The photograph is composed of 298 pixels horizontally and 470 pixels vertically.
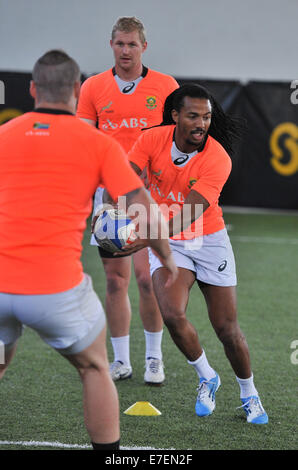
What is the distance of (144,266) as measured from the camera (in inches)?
208

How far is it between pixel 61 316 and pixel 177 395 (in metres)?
2.09

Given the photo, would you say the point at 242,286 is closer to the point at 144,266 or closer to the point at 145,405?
the point at 144,266

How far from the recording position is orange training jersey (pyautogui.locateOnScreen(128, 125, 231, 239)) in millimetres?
4340

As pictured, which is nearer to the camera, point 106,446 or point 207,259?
point 106,446

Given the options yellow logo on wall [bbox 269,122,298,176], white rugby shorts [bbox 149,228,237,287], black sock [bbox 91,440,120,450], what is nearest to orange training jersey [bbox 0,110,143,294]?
black sock [bbox 91,440,120,450]

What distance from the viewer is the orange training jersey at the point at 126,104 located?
17.3 feet

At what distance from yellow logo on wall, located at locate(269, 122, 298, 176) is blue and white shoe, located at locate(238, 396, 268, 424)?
1060 centimetres

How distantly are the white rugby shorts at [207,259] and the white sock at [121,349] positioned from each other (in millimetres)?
1031

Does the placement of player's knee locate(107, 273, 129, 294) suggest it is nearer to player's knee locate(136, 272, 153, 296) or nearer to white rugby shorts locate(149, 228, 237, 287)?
player's knee locate(136, 272, 153, 296)

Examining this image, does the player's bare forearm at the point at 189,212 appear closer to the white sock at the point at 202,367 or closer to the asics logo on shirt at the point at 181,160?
the asics logo on shirt at the point at 181,160

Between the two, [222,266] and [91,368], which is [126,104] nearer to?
[222,266]

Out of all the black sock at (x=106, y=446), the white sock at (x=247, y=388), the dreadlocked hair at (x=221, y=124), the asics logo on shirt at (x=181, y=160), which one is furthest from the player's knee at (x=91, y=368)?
the dreadlocked hair at (x=221, y=124)

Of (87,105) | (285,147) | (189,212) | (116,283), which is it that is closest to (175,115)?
(189,212)

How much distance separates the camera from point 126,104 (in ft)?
17.4
